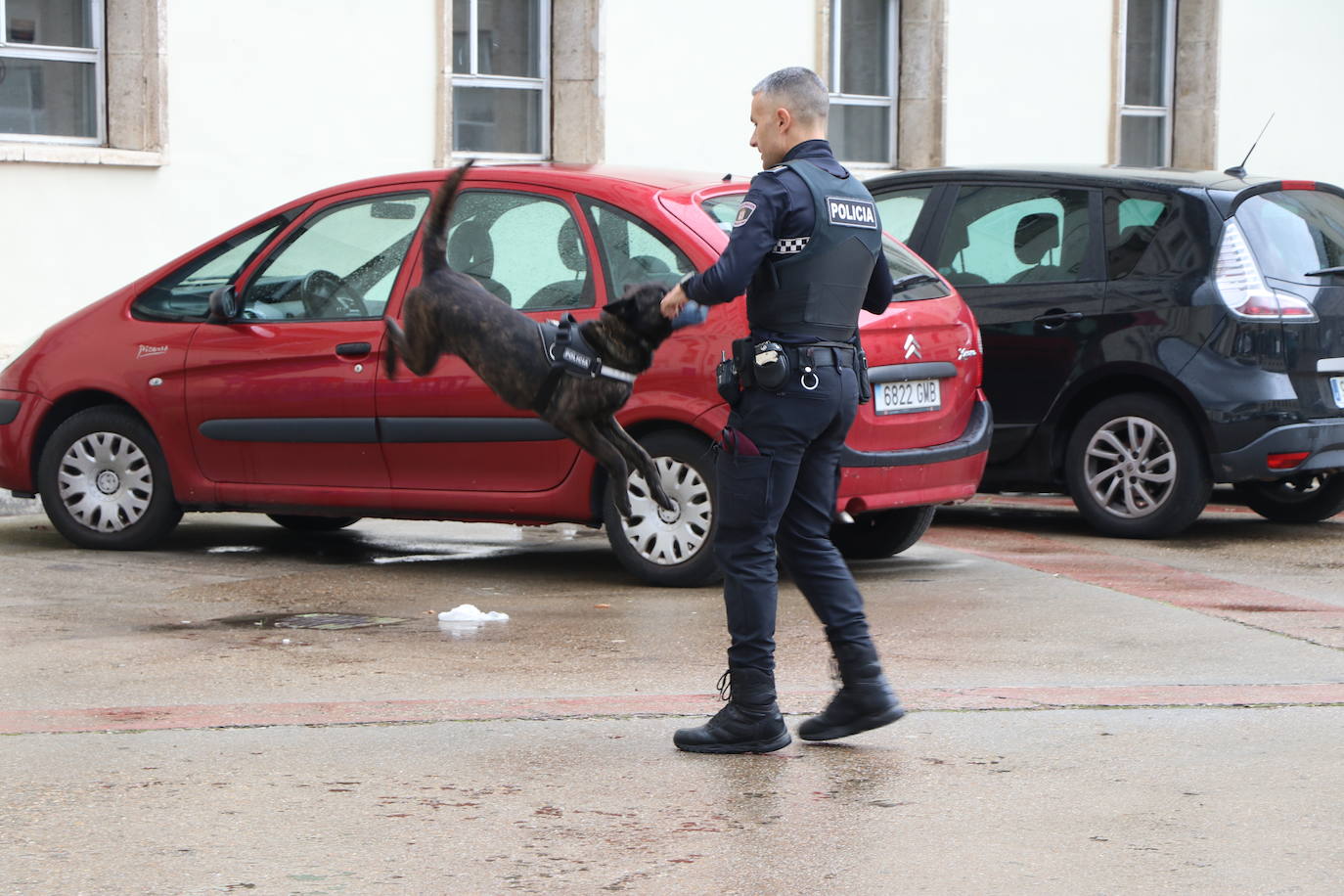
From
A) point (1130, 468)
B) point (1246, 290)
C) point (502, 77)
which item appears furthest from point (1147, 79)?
point (1246, 290)

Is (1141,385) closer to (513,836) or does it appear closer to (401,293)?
(401,293)

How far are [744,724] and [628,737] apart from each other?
37 centimetres

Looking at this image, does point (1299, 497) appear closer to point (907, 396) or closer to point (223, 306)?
point (907, 396)

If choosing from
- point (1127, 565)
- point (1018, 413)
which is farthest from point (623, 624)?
point (1018, 413)

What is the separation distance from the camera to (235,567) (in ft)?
29.3

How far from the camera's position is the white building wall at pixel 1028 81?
17500mm

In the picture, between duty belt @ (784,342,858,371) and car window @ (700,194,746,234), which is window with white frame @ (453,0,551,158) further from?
duty belt @ (784,342,858,371)

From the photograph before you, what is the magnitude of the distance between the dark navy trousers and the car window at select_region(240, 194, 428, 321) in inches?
139

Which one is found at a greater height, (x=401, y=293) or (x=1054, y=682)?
(x=401, y=293)

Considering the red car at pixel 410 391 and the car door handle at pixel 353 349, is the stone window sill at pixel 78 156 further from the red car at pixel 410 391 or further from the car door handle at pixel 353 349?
the car door handle at pixel 353 349

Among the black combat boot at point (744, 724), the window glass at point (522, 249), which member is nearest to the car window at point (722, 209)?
the window glass at point (522, 249)

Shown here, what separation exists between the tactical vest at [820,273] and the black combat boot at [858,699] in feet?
2.75

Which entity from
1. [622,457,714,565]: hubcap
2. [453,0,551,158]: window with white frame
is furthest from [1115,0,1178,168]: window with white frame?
[622,457,714,565]: hubcap

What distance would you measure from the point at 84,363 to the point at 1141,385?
492 cm
